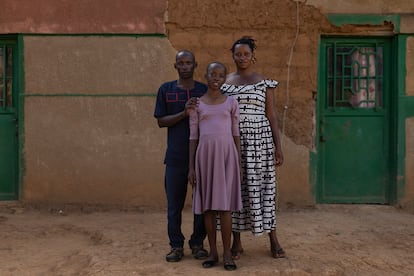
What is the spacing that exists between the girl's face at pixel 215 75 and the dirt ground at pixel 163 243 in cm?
129

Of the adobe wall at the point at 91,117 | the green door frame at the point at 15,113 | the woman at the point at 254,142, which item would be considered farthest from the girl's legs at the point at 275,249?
the green door frame at the point at 15,113

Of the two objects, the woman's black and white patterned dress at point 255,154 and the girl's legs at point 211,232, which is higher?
the woman's black and white patterned dress at point 255,154

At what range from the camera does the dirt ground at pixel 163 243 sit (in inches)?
158

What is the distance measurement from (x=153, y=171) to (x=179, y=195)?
7.04 feet

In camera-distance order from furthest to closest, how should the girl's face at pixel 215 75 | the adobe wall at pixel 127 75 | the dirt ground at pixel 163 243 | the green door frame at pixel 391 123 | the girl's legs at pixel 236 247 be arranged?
the green door frame at pixel 391 123, the adobe wall at pixel 127 75, the girl's legs at pixel 236 247, the dirt ground at pixel 163 243, the girl's face at pixel 215 75

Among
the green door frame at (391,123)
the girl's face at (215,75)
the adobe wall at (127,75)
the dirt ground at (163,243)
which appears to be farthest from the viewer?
the green door frame at (391,123)

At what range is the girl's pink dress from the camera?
376 cm

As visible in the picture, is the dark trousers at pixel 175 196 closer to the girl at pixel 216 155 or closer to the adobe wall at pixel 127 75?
the girl at pixel 216 155

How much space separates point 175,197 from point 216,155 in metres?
0.52

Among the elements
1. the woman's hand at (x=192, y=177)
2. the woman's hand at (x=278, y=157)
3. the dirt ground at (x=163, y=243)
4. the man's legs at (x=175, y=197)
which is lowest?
the dirt ground at (x=163, y=243)

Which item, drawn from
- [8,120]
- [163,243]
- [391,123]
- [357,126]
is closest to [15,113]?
[8,120]

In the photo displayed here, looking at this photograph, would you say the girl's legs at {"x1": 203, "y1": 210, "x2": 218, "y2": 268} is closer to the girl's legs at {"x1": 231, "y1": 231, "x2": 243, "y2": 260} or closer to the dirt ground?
the dirt ground

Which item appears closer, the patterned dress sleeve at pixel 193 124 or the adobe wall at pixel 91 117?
the patterned dress sleeve at pixel 193 124

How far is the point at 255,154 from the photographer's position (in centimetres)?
395
